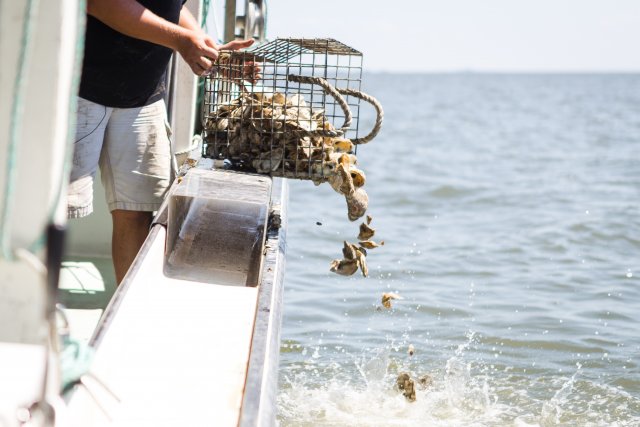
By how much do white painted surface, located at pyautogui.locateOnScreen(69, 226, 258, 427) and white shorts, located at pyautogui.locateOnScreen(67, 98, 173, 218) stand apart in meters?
0.45

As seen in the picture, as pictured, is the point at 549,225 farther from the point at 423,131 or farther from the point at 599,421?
the point at 423,131

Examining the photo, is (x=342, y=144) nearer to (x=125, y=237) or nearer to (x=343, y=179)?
(x=343, y=179)

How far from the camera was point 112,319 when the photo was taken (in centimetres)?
260

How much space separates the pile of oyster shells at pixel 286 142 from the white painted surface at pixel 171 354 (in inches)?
25.7

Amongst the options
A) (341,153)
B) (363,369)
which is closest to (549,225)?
(363,369)

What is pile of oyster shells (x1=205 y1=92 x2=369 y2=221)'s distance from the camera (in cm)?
376

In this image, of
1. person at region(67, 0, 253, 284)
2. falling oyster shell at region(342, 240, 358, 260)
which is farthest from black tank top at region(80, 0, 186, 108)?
falling oyster shell at region(342, 240, 358, 260)

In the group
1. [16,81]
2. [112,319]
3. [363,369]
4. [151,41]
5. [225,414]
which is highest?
[151,41]

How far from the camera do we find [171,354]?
276 centimetres

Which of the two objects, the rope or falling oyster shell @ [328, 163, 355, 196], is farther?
the rope

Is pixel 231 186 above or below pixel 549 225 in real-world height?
above

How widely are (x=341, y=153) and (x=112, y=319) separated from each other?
5.17ft

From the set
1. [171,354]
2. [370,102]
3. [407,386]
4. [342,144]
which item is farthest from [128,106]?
[407,386]

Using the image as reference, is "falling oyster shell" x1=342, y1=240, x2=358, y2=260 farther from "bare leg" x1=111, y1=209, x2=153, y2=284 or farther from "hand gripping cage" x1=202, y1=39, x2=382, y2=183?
"bare leg" x1=111, y1=209, x2=153, y2=284
